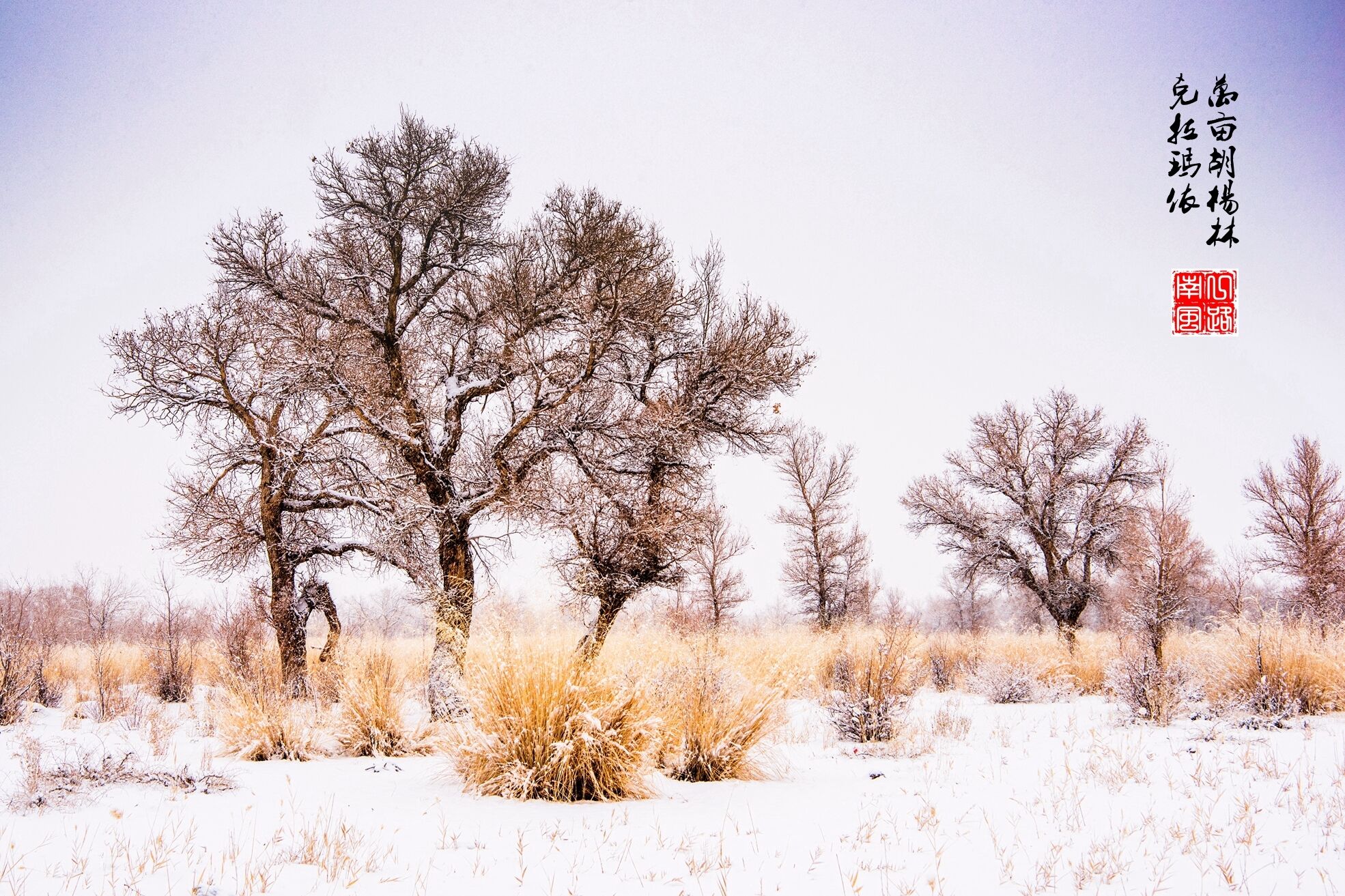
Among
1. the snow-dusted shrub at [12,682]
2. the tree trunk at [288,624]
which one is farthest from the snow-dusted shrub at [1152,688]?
the snow-dusted shrub at [12,682]

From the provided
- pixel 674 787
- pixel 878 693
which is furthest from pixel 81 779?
pixel 878 693

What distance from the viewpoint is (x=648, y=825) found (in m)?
4.10

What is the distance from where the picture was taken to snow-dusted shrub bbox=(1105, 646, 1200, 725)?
28.2ft

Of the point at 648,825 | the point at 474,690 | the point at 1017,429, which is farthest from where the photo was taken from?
the point at 1017,429

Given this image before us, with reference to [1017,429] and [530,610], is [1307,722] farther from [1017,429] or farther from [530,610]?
[1017,429]

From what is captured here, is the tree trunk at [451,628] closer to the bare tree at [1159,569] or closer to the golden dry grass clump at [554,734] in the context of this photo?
the golden dry grass clump at [554,734]

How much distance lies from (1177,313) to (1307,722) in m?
9.27

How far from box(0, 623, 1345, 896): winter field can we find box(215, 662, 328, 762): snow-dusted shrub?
0.03 meters

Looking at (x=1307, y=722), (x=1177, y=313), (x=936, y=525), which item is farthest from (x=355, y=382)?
(x=936, y=525)

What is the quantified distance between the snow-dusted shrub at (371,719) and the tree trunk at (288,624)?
13.1 ft

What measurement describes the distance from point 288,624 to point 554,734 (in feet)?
29.1

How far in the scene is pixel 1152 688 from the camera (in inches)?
347

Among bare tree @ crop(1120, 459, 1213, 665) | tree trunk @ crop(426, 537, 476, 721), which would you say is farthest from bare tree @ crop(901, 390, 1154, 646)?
tree trunk @ crop(426, 537, 476, 721)

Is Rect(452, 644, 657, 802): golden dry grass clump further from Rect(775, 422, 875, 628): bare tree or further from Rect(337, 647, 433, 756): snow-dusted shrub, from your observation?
Rect(775, 422, 875, 628): bare tree
